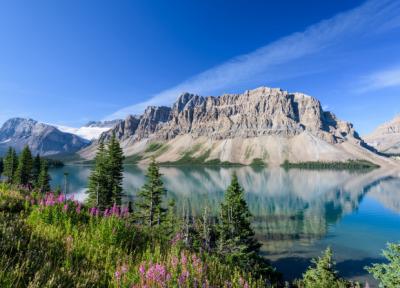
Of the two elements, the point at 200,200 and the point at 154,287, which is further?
the point at 200,200

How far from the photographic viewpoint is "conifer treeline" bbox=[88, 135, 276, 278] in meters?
36.6

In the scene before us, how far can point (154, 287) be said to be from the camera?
407cm

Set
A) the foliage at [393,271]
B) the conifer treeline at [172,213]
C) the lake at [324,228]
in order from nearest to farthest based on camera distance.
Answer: the foliage at [393,271] → the conifer treeline at [172,213] → the lake at [324,228]

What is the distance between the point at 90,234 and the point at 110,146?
52.5 metres

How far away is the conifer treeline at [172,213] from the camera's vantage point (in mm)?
36594

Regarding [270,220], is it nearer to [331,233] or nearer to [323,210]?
[331,233]

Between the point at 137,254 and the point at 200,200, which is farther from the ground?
the point at 137,254

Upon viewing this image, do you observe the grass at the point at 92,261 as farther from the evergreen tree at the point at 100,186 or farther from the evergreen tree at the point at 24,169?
the evergreen tree at the point at 24,169

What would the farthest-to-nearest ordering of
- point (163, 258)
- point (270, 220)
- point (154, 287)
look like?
point (270, 220)
point (163, 258)
point (154, 287)

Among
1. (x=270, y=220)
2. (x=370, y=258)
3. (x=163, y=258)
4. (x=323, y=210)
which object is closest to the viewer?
(x=163, y=258)

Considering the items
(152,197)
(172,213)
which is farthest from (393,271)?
(172,213)

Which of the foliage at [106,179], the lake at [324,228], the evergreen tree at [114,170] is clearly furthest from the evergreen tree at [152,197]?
the lake at [324,228]

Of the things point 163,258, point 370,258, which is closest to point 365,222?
point 370,258

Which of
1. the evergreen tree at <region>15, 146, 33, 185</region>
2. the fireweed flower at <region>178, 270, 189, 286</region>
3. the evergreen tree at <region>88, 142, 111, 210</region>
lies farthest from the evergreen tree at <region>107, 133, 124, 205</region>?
the fireweed flower at <region>178, 270, 189, 286</region>
